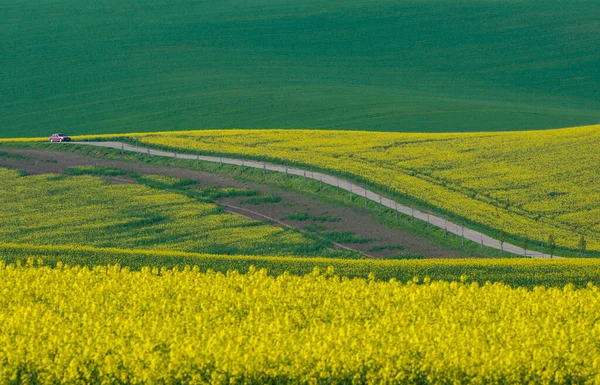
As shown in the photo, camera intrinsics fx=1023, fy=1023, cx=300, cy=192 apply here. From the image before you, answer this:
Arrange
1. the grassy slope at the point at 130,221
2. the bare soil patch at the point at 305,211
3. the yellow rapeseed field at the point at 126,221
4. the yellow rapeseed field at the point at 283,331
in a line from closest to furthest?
the yellow rapeseed field at the point at 283,331 < the bare soil patch at the point at 305,211 < the grassy slope at the point at 130,221 < the yellow rapeseed field at the point at 126,221

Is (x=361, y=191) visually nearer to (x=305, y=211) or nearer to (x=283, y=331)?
(x=305, y=211)

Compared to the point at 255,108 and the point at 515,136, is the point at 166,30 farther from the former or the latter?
the point at 515,136

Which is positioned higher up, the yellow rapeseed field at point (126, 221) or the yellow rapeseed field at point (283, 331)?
the yellow rapeseed field at point (283, 331)

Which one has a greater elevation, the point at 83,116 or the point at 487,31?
the point at 487,31

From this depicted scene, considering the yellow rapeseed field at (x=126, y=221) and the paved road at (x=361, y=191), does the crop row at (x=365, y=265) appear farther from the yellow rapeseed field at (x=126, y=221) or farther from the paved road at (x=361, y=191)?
the yellow rapeseed field at (x=126, y=221)

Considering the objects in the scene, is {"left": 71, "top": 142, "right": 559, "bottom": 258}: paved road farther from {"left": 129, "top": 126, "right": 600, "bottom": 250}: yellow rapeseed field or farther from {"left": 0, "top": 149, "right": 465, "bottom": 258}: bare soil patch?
{"left": 0, "top": 149, "right": 465, "bottom": 258}: bare soil patch

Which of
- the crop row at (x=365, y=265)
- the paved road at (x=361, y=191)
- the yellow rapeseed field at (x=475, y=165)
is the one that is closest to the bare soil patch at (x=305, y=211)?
the paved road at (x=361, y=191)

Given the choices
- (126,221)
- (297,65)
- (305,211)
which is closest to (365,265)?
(305,211)

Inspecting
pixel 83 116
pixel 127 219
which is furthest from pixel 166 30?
pixel 127 219
